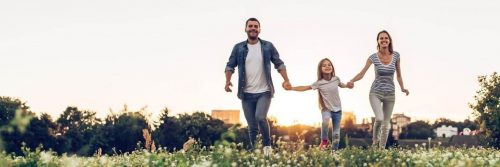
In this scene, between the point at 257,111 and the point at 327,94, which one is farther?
the point at 327,94

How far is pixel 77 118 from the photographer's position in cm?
8906

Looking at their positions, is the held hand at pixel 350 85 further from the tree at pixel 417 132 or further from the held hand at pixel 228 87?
the tree at pixel 417 132

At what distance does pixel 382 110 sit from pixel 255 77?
3.14 meters

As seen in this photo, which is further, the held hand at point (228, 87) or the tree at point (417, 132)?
the tree at point (417, 132)

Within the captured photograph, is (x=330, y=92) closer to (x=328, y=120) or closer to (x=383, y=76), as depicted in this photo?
(x=328, y=120)

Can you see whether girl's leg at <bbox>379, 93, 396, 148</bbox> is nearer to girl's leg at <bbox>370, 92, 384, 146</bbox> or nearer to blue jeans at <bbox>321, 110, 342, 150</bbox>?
girl's leg at <bbox>370, 92, 384, 146</bbox>

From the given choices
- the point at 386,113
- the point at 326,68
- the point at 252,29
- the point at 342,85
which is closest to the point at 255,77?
the point at 252,29

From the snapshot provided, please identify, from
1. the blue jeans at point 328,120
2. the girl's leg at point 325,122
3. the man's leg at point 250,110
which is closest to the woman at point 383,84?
the blue jeans at point 328,120

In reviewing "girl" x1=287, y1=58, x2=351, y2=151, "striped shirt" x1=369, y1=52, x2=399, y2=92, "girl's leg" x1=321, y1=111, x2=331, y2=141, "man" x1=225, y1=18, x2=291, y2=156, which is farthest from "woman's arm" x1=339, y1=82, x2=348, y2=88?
"man" x1=225, y1=18, x2=291, y2=156

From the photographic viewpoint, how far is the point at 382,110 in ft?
45.8

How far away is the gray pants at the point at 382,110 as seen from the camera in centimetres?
1381

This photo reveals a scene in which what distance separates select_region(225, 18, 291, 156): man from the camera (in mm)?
12094

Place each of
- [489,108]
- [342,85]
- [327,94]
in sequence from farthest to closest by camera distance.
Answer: [489,108]
[342,85]
[327,94]

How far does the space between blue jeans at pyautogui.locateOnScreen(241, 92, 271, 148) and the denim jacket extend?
144 millimetres
